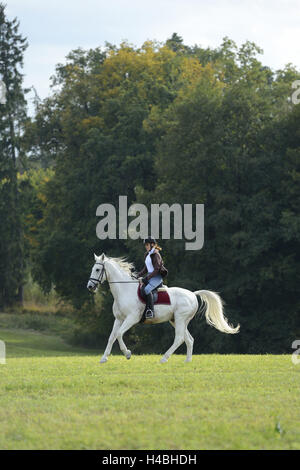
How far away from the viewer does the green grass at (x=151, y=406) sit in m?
9.57

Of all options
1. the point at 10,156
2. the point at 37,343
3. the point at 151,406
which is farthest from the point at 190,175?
the point at 151,406

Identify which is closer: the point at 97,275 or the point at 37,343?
the point at 97,275

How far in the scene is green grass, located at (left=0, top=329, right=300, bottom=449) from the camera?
9.57m

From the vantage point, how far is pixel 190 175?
41.9m

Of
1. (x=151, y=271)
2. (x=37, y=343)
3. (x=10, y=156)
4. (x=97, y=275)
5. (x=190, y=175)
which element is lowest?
(x=37, y=343)

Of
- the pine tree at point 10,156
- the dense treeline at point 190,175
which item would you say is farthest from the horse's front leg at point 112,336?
the pine tree at point 10,156

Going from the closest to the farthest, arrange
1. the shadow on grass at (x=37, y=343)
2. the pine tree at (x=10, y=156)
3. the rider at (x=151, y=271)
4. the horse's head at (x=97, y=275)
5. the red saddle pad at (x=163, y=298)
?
the rider at (x=151, y=271) < the horse's head at (x=97, y=275) < the red saddle pad at (x=163, y=298) < the shadow on grass at (x=37, y=343) < the pine tree at (x=10, y=156)

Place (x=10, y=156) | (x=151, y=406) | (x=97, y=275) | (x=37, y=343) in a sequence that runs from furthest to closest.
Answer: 1. (x=10, y=156)
2. (x=37, y=343)
3. (x=97, y=275)
4. (x=151, y=406)

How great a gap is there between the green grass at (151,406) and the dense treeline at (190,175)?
21.2 m

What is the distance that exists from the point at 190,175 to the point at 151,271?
24090mm

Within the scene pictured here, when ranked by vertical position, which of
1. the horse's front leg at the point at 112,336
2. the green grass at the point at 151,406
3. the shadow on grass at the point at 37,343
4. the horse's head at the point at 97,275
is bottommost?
the shadow on grass at the point at 37,343

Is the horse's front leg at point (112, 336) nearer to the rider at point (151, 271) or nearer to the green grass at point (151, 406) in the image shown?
the green grass at point (151, 406)

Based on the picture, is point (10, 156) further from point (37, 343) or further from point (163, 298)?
point (163, 298)

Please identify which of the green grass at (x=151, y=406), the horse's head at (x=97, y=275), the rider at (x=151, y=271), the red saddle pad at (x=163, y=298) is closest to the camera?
the green grass at (x=151, y=406)
